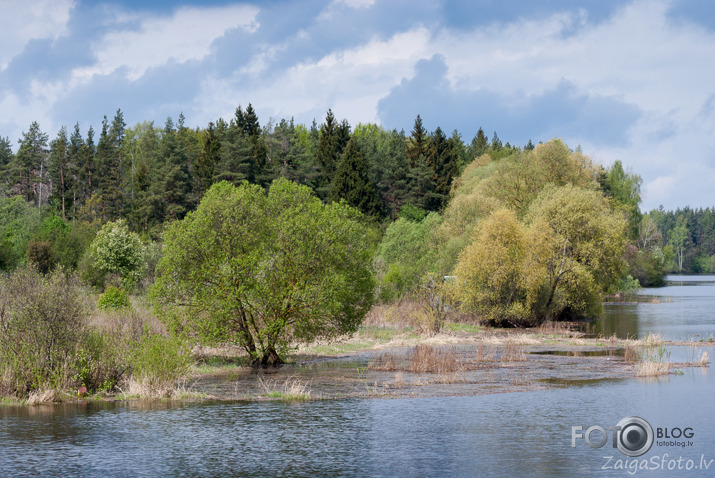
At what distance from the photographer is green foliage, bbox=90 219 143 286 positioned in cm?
8300

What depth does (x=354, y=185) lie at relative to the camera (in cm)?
11731

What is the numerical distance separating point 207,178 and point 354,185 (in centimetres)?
2292

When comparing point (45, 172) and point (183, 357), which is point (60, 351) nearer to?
point (183, 357)

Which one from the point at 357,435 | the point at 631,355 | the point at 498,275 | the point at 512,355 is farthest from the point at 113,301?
the point at 357,435

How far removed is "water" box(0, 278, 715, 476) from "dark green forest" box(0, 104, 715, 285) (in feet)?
235

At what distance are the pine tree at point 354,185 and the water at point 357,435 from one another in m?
84.8

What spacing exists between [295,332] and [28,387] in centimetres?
1341

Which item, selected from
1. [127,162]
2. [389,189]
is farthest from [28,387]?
[127,162]

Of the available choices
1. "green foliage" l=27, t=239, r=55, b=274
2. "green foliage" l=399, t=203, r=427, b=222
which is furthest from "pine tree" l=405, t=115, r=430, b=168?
"green foliage" l=27, t=239, r=55, b=274

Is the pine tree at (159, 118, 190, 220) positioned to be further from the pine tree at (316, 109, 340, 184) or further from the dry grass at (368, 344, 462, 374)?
the dry grass at (368, 344, 462, 374)

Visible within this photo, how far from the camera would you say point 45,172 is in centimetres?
15388

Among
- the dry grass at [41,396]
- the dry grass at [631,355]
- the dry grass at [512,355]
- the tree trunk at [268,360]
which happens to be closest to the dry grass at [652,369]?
the dry grass at [631,355]

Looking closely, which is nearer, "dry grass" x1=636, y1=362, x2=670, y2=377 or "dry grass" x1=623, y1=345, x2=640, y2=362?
"dry grass" x1=636, y1=362, x2=670, y2=377

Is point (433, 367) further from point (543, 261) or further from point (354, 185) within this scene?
point (354, 185)
